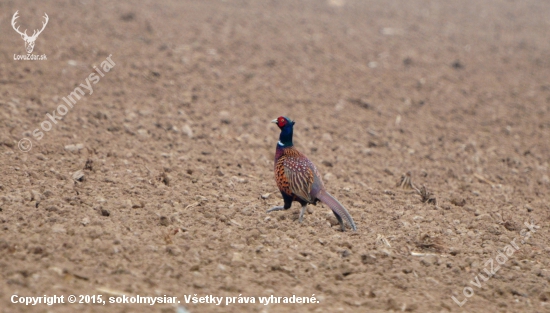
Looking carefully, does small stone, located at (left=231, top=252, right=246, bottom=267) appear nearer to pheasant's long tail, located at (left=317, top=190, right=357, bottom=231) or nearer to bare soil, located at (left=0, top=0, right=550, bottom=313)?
bare soil, located at (left=0, top=0, right=550, bottom=313)

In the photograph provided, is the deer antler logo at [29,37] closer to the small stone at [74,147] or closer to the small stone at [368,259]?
the small stone at [74,147]

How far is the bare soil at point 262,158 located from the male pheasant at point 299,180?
10.5 inches

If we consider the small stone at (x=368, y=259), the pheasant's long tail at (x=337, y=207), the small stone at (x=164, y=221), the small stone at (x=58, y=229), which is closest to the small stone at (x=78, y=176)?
the small stone at (x=58, y=229)

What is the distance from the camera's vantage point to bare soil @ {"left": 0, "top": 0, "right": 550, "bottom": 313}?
4699 millimetres

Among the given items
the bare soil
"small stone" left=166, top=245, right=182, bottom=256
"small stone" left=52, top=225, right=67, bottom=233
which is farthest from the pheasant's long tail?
"small stone" left=52, top=225, right=67, bottom=233

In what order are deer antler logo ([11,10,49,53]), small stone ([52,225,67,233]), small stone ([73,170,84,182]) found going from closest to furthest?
small stone ([52,225,67,233]), small stone ([73,170,84,182]), deer antler logo ([11,10,49,53])

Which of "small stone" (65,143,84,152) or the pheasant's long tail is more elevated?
"small stone" (65,143,84,152)

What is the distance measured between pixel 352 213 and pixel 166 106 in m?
Answer: 3.70

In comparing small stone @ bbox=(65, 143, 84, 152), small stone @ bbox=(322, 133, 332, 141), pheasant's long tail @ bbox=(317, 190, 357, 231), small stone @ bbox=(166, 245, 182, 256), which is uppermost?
small stone @ bbox=(322, 133, 332, 141)

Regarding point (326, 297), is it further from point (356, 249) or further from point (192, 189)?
point (192, 189)

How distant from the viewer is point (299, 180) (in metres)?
5.38

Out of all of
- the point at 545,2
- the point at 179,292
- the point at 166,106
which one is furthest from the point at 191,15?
the point at 545,2

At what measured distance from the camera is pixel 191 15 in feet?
42.7

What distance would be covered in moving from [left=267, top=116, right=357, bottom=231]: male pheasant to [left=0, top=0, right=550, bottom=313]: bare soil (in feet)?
0.87
